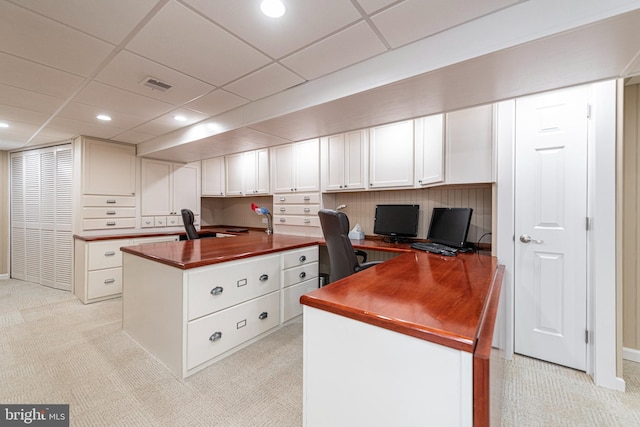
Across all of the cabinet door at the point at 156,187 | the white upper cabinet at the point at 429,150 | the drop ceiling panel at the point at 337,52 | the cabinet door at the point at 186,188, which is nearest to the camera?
the drop ceiling panel at the point at 337,52

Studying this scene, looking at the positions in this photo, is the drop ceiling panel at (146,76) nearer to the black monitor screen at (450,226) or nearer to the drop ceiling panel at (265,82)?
the drop ceiling panel at (265,82)

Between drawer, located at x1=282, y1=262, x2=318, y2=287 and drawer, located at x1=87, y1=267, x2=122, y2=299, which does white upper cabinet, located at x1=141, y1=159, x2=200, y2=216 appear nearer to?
drawer, located at x1=87, y1=267, x2=122, y2=299

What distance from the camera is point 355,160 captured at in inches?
132

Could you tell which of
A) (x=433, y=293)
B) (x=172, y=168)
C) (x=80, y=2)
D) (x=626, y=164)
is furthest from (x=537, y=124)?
(x=172, y=168)

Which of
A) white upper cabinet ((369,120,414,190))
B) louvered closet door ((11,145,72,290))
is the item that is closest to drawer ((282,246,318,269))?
Result: white upper cabinet ((369,120,414,190))

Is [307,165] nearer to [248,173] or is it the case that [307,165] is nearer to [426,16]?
[248,173]

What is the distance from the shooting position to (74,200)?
3771 millimetres

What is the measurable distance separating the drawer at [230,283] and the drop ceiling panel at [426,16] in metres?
1.95

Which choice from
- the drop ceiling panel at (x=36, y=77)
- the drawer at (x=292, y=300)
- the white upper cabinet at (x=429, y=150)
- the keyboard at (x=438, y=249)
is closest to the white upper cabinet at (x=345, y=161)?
the white upper cabinet at (x=429, y=150)

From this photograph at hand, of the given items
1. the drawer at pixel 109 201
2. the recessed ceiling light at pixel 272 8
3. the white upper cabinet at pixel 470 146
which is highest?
the recessed ceiling light at pixel 272 8

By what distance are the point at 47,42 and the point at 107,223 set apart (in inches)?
114

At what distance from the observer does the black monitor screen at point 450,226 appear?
2348mm

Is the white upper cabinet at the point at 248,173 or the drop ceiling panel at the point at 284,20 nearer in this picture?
the drop ceiling panel at the point at 284,20

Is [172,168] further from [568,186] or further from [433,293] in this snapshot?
[568,186]
